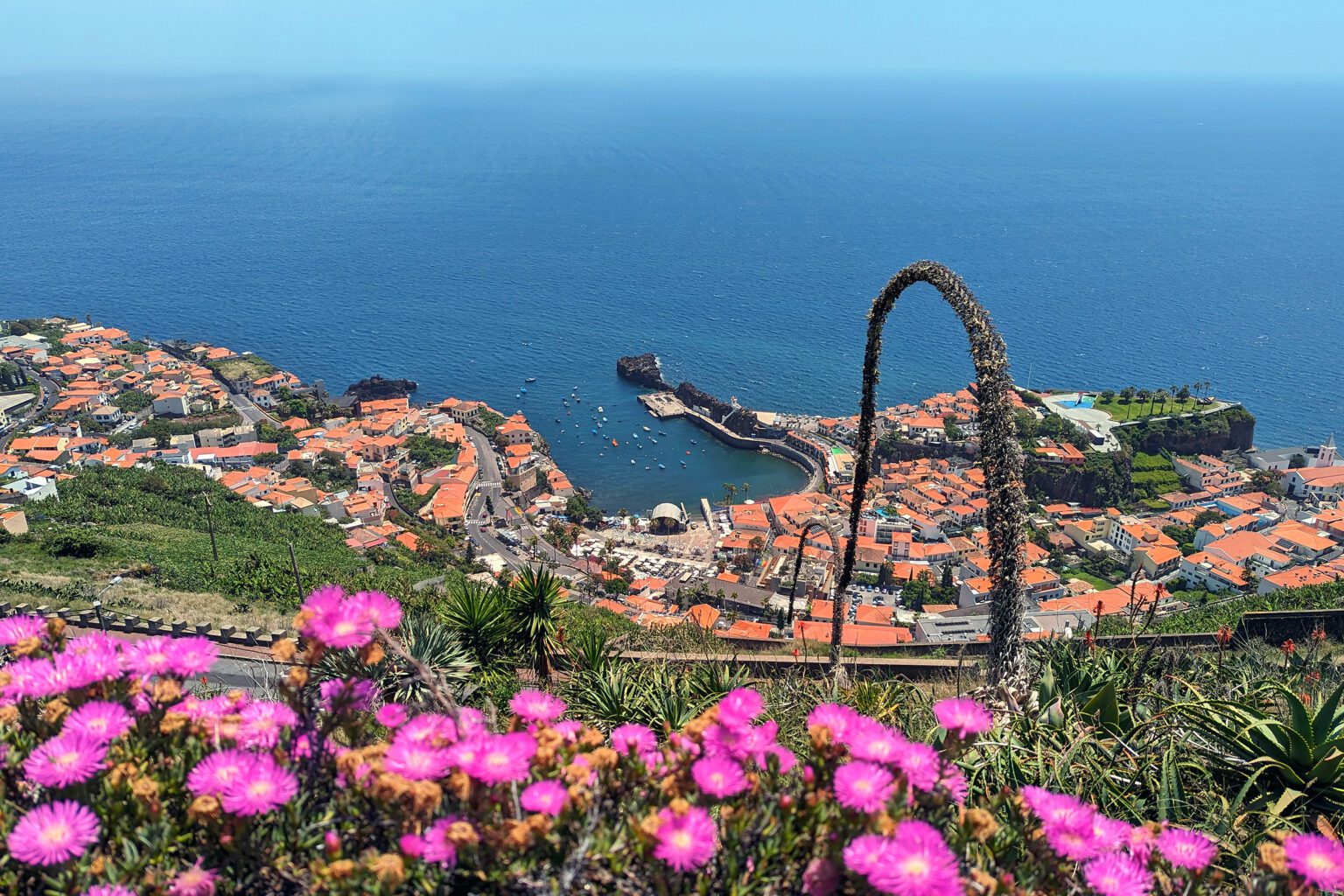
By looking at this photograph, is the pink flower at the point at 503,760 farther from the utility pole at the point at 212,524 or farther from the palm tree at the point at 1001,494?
the utility pole at the point at 212,524

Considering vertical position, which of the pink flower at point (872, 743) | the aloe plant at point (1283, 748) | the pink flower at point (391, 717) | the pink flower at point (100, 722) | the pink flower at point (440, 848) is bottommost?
the aloe plant at point (1283, 748)

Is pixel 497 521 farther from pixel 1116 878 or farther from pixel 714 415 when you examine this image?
pixel 1116 878

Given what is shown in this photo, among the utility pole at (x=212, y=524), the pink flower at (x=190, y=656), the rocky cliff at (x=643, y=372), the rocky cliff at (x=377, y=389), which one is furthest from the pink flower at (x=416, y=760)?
the rocky cliff at (x=643, y=372)

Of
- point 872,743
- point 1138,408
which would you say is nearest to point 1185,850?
point 872,743

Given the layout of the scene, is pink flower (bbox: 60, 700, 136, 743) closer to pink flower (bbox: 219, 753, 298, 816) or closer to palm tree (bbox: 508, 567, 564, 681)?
pink flower (bbox: 219, 753, 298, 816)

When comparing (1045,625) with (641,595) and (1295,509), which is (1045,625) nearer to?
(641,595)

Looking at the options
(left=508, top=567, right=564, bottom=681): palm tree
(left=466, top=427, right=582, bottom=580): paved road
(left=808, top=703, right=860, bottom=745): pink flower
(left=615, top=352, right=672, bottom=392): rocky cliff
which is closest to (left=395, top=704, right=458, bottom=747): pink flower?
(left=808, top=703, right=860, bottom=745): pink flower

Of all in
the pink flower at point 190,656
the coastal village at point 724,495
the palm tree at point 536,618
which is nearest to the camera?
the pink flower at point 190,656
